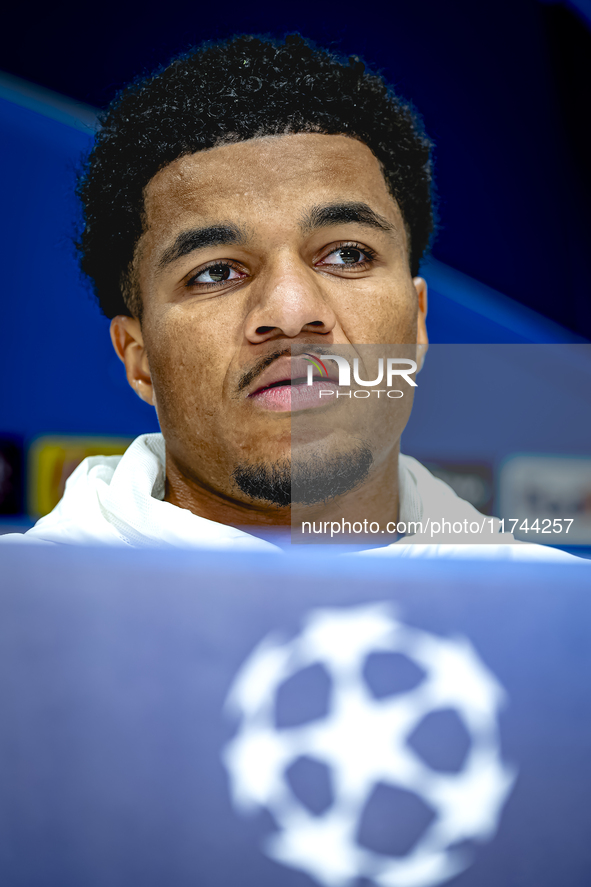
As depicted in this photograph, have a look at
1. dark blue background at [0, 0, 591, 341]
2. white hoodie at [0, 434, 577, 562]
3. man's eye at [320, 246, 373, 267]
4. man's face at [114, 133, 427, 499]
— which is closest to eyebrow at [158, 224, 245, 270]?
man's face at [114, 133, 427, 499]

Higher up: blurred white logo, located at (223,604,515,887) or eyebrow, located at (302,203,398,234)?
eyebrow, located at (302,203,398,234)

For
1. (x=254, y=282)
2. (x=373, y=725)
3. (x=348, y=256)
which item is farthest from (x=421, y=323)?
(x=373, y=725)

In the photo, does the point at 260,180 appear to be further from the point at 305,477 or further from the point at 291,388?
the point at 305,477

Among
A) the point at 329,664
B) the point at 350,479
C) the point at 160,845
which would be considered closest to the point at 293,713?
the point at 329,664

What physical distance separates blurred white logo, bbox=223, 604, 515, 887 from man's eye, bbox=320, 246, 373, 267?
489 mm

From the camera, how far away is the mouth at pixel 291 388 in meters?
0.74

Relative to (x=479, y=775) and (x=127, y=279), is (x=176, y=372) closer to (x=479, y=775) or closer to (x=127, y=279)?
(x=127, y=279)

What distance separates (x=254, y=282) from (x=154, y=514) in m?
0.32

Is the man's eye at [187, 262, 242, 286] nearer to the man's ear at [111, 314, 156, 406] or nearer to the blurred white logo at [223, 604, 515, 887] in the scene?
the man's ear at [111, 314, 156, 406]

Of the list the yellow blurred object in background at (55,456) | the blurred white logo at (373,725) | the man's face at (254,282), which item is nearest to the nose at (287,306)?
the man's face at (254,282)

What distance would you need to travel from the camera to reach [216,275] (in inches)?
31.0

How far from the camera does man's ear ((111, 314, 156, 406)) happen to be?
2.88 feet

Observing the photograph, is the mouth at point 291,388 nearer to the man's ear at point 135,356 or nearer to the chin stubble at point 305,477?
the chin stubble at point 305,477

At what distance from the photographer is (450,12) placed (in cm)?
104
